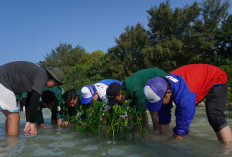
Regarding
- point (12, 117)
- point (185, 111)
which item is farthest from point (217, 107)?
point (12, 117)

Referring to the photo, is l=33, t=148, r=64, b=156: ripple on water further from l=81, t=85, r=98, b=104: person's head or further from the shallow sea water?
l=81, t=85, r=98, b=104: person's head

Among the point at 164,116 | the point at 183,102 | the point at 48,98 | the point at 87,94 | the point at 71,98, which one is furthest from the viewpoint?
the point at 48,98

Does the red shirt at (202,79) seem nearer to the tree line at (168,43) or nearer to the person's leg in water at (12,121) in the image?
the person's leg in water at (12,121)

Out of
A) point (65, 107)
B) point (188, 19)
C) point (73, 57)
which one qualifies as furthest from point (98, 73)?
point (73, 57)

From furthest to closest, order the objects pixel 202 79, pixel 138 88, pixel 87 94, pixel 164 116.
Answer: pixel 87 94 < pixel 138 88 < pixel 164 116 < pixel 202 79

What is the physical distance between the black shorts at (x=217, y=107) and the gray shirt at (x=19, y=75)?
2.67 m

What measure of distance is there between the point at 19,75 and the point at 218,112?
328cm

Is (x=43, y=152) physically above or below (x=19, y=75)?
below

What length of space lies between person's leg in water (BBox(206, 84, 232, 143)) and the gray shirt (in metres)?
2.68

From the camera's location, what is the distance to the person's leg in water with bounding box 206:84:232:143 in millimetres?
2842

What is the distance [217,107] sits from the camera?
291 centimetres

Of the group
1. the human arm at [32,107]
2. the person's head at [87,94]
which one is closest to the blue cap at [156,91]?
the human arm at [32,107]

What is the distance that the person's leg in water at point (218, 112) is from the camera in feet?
Answer: 9.32

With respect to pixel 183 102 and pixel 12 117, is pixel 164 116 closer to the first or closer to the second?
pixel 183 102
